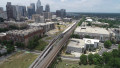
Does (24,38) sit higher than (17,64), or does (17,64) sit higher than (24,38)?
(24,38)

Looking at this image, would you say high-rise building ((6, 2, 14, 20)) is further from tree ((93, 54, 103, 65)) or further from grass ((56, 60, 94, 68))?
tree ((93, 54, 103, 65))

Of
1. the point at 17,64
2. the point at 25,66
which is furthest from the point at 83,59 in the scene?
the point at 17,64

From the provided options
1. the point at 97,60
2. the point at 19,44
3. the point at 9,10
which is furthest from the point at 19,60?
the point at 9,10

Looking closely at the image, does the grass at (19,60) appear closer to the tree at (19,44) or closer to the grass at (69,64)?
the tree at (19,44)

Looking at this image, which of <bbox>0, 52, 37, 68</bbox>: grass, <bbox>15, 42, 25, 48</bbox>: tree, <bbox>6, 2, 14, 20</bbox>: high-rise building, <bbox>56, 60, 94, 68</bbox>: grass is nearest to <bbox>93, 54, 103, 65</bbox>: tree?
<bbox>56, 60, 94, 68</bbox>: grass

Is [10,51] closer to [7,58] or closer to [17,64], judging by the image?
[7,58]

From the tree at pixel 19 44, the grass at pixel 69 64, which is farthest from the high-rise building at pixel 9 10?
the grass at pixel 69 64

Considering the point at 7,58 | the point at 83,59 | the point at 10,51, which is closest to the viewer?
the point at 83,59

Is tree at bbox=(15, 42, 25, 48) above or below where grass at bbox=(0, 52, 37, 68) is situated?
above
